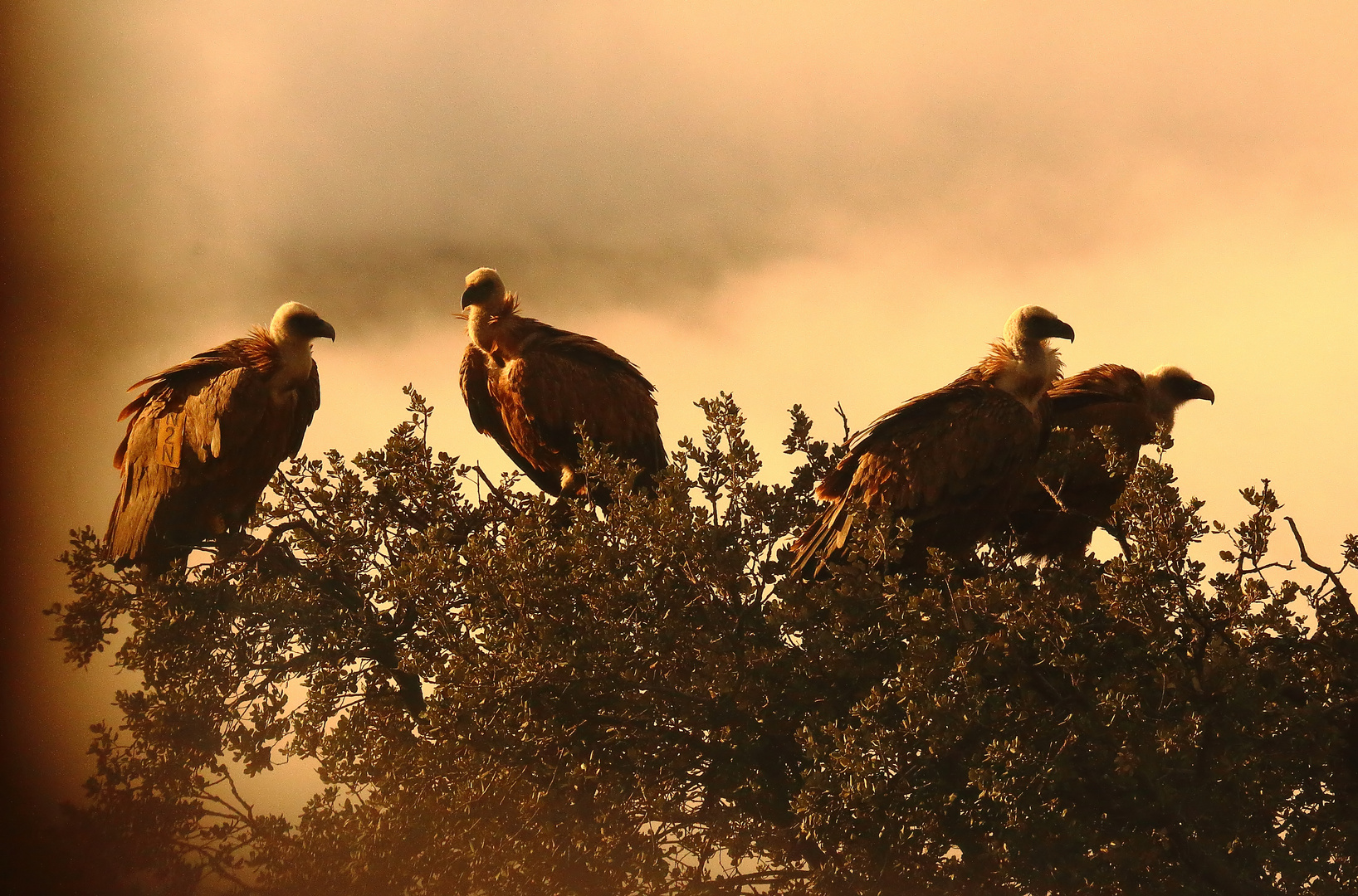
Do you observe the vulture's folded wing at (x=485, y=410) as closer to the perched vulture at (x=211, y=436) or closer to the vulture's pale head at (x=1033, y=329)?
the perched vulture at (x=211, y=436)

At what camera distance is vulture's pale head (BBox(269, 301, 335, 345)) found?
30.9 feet

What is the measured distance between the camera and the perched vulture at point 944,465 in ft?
24.7

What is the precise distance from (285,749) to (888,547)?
3.86 metres

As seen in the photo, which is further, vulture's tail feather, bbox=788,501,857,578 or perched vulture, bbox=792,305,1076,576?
perched vulture, bbox=792,305,1076,576

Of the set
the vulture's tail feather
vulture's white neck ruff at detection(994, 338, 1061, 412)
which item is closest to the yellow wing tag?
the vulture's tail feather

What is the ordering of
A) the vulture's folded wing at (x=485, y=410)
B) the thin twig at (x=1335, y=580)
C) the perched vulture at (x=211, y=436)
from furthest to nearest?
the vulture's folded wing at (x=485, y=410)
the perched vulture at (x=211, y=436)
the thin twig at (x=1335, y=580)

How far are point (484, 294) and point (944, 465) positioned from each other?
175 inches

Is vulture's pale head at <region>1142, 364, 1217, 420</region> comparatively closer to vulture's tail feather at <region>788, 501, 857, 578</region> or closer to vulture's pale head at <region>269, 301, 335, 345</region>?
vulture's tail feather at <region>788, 501, 857, 578</region>

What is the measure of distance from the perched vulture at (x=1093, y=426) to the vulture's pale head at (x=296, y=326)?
5574 millimetres

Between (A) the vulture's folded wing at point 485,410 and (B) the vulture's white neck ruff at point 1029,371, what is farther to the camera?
(A) the vulture's folded wing at point 485,410

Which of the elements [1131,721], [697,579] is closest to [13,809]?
[697,579]

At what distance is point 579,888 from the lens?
6.80 meters

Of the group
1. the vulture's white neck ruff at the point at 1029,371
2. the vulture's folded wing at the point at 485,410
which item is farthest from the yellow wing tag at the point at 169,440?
the vulture's white neck ruff at the point at 1029,371

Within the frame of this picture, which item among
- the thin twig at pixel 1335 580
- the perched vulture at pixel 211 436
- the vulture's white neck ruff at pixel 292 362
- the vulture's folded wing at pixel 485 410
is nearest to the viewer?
the thin twig at pixel 1335 580
